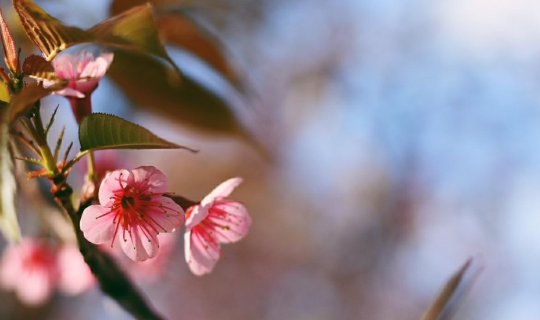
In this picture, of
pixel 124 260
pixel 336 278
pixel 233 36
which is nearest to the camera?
pixel 124 260

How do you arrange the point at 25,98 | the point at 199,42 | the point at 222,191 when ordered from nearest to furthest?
the point at 25,98 < the point at 222,191 < the point at 199,42

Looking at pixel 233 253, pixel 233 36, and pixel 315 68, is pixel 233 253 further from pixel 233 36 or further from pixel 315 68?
pixel 233 36

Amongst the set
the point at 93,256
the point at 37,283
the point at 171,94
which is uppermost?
the point at 171,94

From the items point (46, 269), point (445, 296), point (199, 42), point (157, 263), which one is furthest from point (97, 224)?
point (46, 269)

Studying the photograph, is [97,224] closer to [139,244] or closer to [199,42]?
[139,244]

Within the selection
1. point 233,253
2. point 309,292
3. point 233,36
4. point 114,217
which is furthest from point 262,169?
point 114,217

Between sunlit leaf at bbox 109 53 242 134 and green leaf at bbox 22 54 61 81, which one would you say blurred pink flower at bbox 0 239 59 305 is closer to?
sunlit leaf at bbox 109 53 242 134
